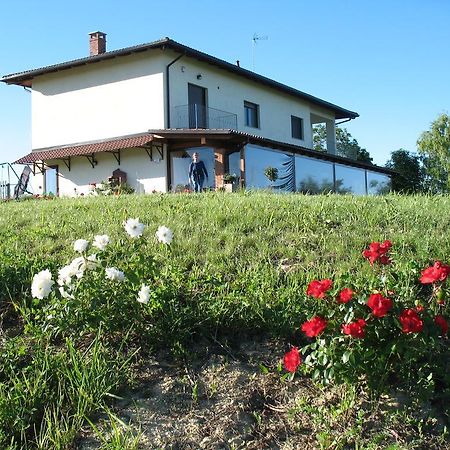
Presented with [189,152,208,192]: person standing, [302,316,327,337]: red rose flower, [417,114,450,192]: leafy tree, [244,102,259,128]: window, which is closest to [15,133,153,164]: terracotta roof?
[189,152,208,192]: person standing

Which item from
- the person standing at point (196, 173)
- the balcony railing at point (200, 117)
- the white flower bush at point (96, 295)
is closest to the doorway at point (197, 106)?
the balcony railing at point (200, 117)

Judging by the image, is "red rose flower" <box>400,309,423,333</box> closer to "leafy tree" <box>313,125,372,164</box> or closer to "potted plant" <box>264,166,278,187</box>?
"potted plant" <box>264,166,278,187</box>

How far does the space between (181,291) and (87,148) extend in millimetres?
18233

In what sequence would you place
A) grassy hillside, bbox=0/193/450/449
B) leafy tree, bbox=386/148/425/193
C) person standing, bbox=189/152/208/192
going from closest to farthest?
1. grassy hillside, bbox=0/193/450/449
2. person standing, bbox=189/152/208/192
3. leafy tree, bbox=386/148/425/193

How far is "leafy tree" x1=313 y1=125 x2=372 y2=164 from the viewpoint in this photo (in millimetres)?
43909

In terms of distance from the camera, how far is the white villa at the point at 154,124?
67.2 feet

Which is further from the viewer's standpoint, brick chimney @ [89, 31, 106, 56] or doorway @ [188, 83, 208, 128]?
brick chimney @ [89, 31, 106, 56]

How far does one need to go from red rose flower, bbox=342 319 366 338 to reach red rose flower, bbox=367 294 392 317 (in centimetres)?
8

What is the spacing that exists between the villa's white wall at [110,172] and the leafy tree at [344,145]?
67.8 feet

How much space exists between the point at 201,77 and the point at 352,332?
20.2 meters

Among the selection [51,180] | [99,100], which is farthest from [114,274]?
[51,180]

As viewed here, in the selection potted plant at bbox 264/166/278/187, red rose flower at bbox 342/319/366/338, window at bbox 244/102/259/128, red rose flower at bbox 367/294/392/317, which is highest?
window at bbox 244/102/259/128

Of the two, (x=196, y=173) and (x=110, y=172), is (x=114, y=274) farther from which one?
(x=110, y=172)

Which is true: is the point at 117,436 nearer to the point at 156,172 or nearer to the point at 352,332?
the point at 352,332
